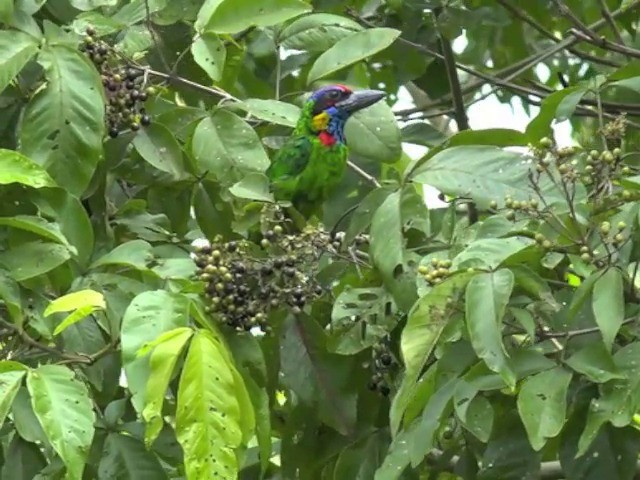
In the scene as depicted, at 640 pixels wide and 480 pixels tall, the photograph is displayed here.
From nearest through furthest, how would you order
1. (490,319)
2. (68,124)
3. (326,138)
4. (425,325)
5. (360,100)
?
(490,319) < (425,325) < (68,124) < (360,100) < (326,138)

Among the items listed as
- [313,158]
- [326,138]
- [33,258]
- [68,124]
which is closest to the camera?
[33,258]

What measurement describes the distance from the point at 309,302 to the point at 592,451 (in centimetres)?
51

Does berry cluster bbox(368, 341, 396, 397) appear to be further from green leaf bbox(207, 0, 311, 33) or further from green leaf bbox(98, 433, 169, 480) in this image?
green leaf bbox(207, 0, 311, 33)

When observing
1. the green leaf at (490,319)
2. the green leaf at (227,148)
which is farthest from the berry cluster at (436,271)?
the green leaf at (227,148)

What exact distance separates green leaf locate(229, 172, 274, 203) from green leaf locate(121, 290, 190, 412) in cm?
32

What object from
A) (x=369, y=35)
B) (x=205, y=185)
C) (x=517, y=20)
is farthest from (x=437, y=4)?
(x=205, y=185)

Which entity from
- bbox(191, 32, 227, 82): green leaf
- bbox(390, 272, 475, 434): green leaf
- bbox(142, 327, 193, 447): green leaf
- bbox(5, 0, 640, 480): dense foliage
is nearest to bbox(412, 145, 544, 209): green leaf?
bbox(5, 0, 640, 480): dense foliage

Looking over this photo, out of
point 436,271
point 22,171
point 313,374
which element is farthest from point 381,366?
point 22,171

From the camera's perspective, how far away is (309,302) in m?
2.13

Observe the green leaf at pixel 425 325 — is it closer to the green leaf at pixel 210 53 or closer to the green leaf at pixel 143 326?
the green leaf at pixel 143 326

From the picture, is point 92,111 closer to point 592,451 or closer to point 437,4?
point 592,451

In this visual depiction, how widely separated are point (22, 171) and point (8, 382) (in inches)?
14.8

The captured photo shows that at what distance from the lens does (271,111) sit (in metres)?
2.34

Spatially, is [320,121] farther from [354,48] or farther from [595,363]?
[595,363]
